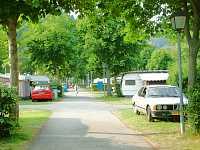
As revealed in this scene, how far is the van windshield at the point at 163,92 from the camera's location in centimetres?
2407

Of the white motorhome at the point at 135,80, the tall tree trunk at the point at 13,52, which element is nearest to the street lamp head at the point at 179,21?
the tall tree trunk at the point at 13,52

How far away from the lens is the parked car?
2239 cm

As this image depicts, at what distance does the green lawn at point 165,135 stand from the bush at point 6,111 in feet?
13.2

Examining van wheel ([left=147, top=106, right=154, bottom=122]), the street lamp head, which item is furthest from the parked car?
the street lamp head

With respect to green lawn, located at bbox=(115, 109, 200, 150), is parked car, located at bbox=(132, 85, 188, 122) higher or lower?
higher

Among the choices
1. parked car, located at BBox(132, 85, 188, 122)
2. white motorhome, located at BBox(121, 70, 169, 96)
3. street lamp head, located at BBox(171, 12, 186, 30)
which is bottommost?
parked car, located at BBox(132, 85, 188, 122)

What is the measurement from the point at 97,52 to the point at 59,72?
8.17 meters

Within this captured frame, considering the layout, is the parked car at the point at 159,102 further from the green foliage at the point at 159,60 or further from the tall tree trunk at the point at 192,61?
the green foliage at the point at 159,60

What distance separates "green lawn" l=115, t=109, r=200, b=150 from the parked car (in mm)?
475

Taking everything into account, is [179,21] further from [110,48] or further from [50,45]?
[50,45]

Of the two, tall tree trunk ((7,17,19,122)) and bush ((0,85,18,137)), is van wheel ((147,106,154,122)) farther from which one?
bush ((0,85,18,137))

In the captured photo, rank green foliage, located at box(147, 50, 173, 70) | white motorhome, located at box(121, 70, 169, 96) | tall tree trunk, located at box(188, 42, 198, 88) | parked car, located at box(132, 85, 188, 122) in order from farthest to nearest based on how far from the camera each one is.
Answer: green foliage, located at box(147, 50, 173, 70) < white motorhome, located at box(121, 70, 169, 96) < parked car, located at box(132, 85, 188, 122) < tall tree trunk, located at box(188, 42, 198, 88)

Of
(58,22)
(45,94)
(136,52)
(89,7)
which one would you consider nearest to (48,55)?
(58,22)

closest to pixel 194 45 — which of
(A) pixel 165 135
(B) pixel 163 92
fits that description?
(A) pixel 165 135
